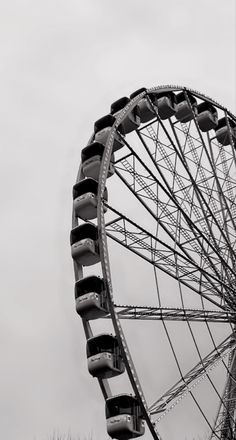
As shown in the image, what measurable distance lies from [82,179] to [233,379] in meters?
8.21

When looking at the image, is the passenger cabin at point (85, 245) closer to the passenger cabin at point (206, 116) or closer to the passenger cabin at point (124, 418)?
the passenger cabin at point (124, 418)

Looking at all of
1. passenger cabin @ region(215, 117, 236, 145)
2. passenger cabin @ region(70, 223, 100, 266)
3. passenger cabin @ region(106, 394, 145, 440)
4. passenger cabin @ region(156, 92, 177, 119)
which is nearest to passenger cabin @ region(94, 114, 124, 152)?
passenger cabin @ region(70, 223, 100, 266)

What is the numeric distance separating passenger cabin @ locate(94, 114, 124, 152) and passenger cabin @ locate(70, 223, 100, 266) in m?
3.60

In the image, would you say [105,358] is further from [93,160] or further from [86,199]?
[93,160]

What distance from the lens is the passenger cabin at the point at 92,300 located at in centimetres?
1786

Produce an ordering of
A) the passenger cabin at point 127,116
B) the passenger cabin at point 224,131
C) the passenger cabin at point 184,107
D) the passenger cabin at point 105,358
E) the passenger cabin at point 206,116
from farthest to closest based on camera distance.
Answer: the passenger cabin at point 224,131
the passenger cabin at point 206,116
the passenger cabin at point 184,107
the passenger cabin at point 127,116
the passenger cabin at point 105,358

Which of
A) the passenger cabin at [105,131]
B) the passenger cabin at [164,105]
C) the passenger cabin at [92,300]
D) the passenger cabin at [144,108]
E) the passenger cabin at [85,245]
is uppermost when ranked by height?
the passenger cabin at [164,105]

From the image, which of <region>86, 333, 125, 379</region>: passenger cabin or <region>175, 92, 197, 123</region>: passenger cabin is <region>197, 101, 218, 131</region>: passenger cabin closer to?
<region>175, 92, 197, 123</region>: passenger cabin

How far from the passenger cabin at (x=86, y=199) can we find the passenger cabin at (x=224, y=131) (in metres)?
10.7

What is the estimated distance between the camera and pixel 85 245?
18781mm

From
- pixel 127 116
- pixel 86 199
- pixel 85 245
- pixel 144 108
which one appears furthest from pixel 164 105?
pixel 85 245

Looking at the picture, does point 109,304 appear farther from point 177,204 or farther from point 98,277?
point 177,204

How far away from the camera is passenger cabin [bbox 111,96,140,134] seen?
22906 mm

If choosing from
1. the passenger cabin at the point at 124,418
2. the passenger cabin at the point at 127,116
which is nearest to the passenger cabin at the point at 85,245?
the passenger cabin at the point at 124,418
